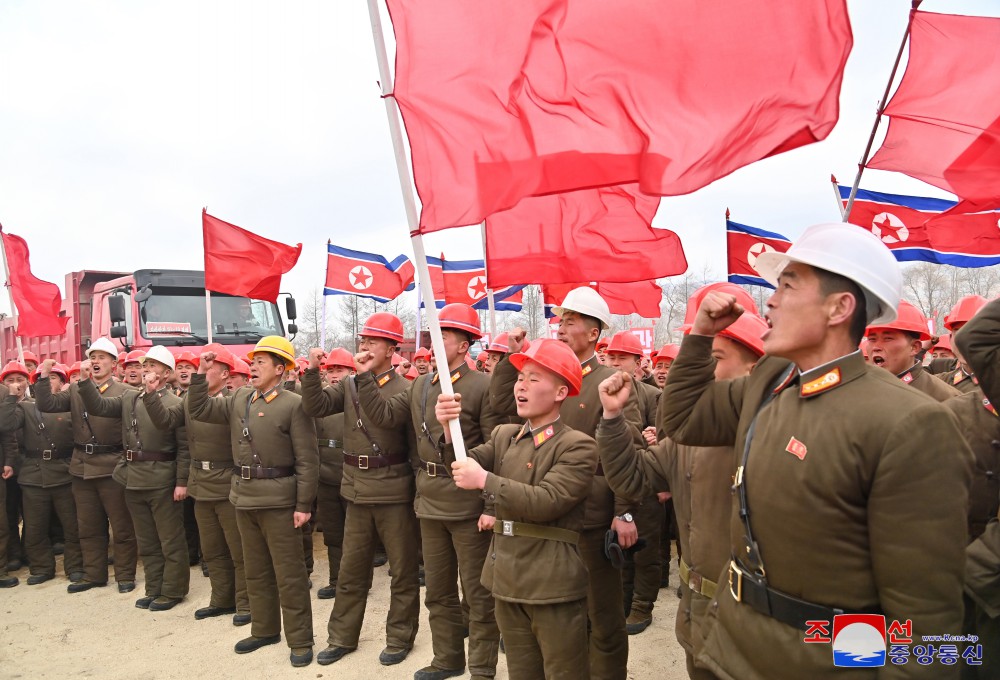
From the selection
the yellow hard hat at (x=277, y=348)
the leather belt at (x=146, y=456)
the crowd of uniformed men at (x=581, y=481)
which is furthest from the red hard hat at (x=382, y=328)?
the leather belt at (x=146, y=456)

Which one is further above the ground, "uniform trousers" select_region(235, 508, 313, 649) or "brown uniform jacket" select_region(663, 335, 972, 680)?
"brown uniform jacket" select_region(663, 335, 972, 680)

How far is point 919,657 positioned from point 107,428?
27.1 feet

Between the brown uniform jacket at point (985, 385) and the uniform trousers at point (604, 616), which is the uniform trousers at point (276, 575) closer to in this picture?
the uniform trousers at point (604, 616)

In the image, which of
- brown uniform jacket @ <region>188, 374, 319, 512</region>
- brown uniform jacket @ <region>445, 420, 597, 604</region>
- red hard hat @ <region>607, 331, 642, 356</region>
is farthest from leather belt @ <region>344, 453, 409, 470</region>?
red hard hat @ <region>607, 331, 642, 356</region>

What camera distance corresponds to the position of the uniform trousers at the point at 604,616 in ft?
14.8

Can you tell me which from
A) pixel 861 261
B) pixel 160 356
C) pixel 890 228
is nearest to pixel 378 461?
pixel 160 356

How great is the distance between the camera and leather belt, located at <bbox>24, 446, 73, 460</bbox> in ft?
27.8

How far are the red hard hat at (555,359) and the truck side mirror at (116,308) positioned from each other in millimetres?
10392

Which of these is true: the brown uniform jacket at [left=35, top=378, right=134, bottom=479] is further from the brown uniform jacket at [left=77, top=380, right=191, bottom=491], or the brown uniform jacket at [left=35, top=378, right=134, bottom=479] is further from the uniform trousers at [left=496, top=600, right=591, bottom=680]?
the uniform trousers at [left=496, top=600, right=591, bottom=680]

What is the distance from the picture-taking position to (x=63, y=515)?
336 inches

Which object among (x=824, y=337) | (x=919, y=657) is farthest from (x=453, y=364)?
(x=919, y=657)

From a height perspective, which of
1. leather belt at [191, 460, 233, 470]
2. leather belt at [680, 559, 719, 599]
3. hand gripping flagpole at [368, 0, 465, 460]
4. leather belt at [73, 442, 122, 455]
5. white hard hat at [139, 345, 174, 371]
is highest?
hand gripping flagpole at [368, 0, 465, 460]

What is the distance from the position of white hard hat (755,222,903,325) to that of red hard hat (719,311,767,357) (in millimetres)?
1086

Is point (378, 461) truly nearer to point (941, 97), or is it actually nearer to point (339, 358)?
point (339, 358)
